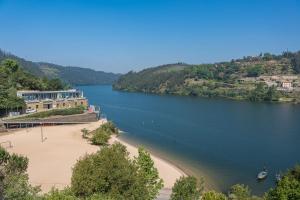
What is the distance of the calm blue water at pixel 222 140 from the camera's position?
51.8 metres

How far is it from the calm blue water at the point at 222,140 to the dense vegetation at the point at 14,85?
19.0m

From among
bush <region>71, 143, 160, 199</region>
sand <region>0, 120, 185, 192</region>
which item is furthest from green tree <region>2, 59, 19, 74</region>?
bush <region>71, 143, 160, 199</region>

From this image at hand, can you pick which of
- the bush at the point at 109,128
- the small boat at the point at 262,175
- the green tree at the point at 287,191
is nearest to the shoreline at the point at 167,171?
the small boat at the point at 262,175

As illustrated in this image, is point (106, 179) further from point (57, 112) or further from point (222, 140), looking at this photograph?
point (57, 112)

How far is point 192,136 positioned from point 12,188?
191 feet

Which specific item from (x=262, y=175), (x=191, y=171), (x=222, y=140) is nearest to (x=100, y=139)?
(x=191, y=171)

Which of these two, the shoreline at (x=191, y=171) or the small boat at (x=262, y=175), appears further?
the small boat at (x=262, y=175)

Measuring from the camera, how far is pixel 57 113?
79625 millimetres

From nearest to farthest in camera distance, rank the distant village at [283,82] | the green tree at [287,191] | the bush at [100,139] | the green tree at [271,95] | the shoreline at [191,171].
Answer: the green tree at [287,191], the shoreline at [191,171], the bush at [100,139], the green tree at [271,95], the distant village at [283,82]

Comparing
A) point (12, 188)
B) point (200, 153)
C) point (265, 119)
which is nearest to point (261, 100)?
point (265, 119)

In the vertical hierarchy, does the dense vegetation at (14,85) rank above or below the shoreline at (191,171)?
above

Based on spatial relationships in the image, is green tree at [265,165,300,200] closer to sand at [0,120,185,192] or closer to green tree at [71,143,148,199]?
green tree at [71,143,148,199]

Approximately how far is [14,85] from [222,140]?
44.4m

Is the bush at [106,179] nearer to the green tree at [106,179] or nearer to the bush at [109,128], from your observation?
the green tree at [106,179]
